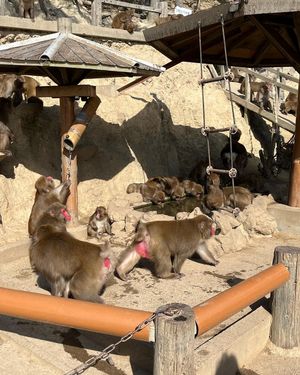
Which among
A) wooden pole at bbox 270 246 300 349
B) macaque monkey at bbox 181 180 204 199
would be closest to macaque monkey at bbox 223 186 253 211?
macaque monkey at bbox 181 180 204 199

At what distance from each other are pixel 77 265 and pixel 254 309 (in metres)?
1.85

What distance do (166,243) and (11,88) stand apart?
186 inches

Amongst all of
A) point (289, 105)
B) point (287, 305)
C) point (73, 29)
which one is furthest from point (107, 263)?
point (289, 105)

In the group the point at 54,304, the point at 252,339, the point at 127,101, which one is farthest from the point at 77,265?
the point at 127,101

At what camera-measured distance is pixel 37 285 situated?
506cm

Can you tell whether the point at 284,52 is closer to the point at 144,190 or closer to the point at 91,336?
the point at 144,190

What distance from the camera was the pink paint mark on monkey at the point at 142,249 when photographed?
5023mm

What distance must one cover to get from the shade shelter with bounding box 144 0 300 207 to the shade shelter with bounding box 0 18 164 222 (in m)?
1.16

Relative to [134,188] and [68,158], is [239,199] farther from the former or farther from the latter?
[68,158]

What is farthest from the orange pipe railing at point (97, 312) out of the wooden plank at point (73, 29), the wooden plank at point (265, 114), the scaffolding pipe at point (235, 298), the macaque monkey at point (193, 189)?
the wooden plank at point (265, 114)

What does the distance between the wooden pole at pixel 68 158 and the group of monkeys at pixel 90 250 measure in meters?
0.17

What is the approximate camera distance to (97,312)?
284cm

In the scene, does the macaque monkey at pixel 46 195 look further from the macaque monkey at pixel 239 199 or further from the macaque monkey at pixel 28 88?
the macaque monkey at pixel 239 199

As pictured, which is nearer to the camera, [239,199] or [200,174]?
[239,199]
